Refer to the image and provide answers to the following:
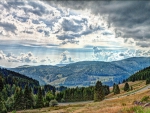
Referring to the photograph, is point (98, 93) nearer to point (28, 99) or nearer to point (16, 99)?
point (28, 99)

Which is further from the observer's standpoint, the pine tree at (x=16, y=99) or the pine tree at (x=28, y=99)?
the pine tree at (x=28, y=99)

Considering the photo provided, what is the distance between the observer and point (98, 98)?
12638cm

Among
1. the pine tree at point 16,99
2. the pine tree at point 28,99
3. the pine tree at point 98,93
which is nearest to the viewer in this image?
the pine tree at point 16,99

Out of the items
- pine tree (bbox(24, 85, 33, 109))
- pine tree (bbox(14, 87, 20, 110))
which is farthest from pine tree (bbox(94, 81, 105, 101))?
pine tree (bbox(14, 87, 20, 110))

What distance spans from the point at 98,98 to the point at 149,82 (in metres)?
67.1

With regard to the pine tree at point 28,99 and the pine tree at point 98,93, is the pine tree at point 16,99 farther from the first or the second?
the pine tree at point 98,93

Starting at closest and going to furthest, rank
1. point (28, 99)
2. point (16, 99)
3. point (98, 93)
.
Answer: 1. point (16, 99)
2. point (98, 93)
3. point (28, 99)

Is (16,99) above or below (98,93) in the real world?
below

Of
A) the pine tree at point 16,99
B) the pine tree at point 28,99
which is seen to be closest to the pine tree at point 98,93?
the pine tree at point 28,99

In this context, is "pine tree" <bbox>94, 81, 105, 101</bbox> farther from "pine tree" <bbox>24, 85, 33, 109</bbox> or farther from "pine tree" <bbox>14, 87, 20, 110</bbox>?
"pine tree" <bbox>14, 87, 20, 110</bbox>

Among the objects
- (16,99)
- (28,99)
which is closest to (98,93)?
(28,99)

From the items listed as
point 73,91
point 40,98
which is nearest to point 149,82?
point 73,91

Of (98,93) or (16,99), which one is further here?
(98,93)

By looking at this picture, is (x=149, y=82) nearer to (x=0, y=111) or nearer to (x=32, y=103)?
(x=32, y=103)
